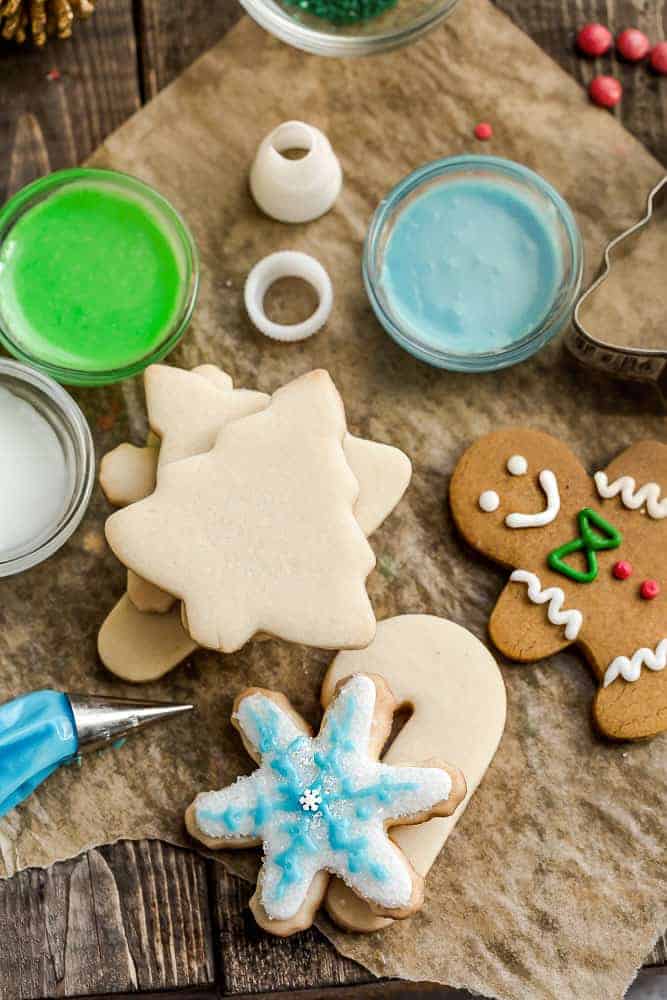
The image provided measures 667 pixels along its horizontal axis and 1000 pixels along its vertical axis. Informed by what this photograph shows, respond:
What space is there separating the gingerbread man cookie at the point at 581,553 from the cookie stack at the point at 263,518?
162 mm

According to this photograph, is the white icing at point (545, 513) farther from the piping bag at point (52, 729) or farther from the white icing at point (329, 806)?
the piping bag at point (52, 729)

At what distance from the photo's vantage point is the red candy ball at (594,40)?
Answer: 1.78 meters

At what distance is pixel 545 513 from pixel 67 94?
922mm

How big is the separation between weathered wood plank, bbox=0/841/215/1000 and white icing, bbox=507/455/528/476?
67 cm

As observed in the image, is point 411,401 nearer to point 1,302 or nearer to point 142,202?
point 142,202

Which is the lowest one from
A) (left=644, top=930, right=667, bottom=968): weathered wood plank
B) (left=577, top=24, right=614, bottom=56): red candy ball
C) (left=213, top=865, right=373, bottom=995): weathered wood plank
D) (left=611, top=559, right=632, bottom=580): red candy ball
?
(left=644, top=930, right=667, bottom=968): weathered wood plank

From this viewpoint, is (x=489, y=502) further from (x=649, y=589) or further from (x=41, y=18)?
(x=41, y=18)

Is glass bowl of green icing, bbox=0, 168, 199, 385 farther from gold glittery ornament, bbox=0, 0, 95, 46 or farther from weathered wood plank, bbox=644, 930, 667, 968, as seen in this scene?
weathered wood plank, bbox=644, 930, 667, 968

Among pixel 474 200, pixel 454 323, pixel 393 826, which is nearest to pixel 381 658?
pixel 393 826

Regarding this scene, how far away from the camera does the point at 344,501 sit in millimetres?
1503

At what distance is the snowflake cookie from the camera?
147 centimetres

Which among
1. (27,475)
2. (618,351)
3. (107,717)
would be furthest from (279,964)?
(618,351)

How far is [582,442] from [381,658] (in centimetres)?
42

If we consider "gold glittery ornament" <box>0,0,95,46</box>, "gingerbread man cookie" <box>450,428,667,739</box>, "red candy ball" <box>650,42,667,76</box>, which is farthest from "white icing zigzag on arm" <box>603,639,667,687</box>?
"gold glittery ornament" <box>0,0,95,46</box>
